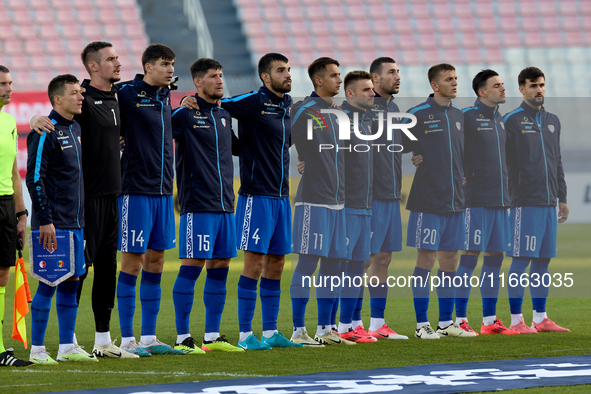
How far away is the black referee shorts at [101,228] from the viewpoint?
5.76m

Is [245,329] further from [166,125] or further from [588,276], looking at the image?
[588,276]

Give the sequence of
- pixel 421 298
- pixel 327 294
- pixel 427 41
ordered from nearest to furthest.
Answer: pixel 327 294 < pixel 421 298 < pixel 427 41

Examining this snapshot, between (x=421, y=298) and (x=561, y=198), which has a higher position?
(x=561, y=198)

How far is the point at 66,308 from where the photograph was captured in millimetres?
5648

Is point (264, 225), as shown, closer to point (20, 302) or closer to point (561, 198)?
point (20, 302)

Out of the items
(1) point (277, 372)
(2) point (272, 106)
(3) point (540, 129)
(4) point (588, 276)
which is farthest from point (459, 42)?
(1) point (277, 372)

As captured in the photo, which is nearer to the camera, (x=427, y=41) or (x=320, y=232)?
(x=320, y=232)

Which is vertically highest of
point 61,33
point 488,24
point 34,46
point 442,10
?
point 442,10

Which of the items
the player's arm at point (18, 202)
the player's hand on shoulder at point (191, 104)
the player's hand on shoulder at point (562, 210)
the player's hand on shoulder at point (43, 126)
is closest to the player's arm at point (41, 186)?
the player's hand on shoulder at point (43, 126)

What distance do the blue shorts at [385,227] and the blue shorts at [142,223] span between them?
198cm

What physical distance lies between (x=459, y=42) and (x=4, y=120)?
1895cm

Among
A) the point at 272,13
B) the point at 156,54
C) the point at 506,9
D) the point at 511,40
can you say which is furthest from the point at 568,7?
the point at 156,54

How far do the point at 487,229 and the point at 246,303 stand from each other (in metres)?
2.49

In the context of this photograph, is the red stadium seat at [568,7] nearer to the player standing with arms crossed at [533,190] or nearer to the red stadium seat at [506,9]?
the red stadium seat at [506,9]
